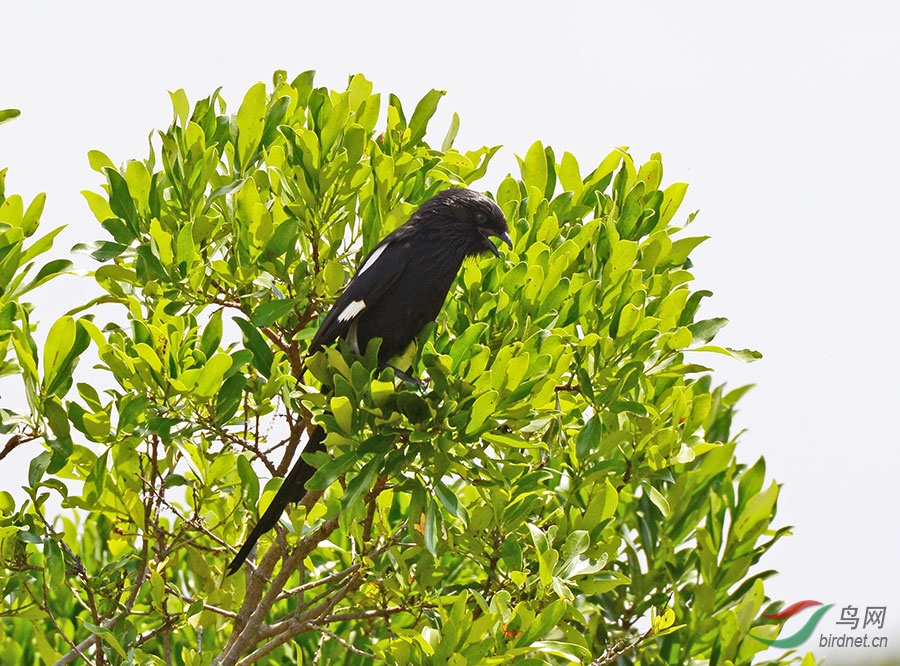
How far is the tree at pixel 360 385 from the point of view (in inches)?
109

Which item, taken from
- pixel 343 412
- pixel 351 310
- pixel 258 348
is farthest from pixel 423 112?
pixel 343 412

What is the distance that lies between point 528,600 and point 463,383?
0.85 m

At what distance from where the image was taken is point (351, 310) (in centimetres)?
314

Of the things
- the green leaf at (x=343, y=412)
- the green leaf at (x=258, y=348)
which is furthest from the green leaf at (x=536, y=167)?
the green leaf at (x=343, y=412)

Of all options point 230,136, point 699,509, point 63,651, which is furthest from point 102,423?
point 699,509

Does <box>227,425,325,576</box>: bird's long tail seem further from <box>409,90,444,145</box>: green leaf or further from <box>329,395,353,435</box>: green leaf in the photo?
<box>409,90,444,145</box>: green leaf

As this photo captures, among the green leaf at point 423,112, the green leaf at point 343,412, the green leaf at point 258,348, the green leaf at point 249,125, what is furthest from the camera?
the green leaf at point 423,112

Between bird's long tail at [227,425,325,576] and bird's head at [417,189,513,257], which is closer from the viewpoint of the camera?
bird's long tail at [227,425,325,576]

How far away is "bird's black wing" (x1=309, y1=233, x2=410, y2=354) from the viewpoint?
3137mm

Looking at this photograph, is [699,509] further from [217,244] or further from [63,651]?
[63,651]

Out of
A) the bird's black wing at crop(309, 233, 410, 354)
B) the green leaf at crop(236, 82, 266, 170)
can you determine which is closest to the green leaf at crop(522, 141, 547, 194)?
the bird's black wing at crop(309, 233, 410, 354)

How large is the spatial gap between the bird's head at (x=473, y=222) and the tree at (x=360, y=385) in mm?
96

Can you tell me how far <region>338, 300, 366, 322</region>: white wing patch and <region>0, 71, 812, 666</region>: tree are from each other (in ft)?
0.38

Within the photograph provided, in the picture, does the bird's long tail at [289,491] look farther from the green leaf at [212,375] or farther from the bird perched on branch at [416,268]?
the green leaf at [212,375]
